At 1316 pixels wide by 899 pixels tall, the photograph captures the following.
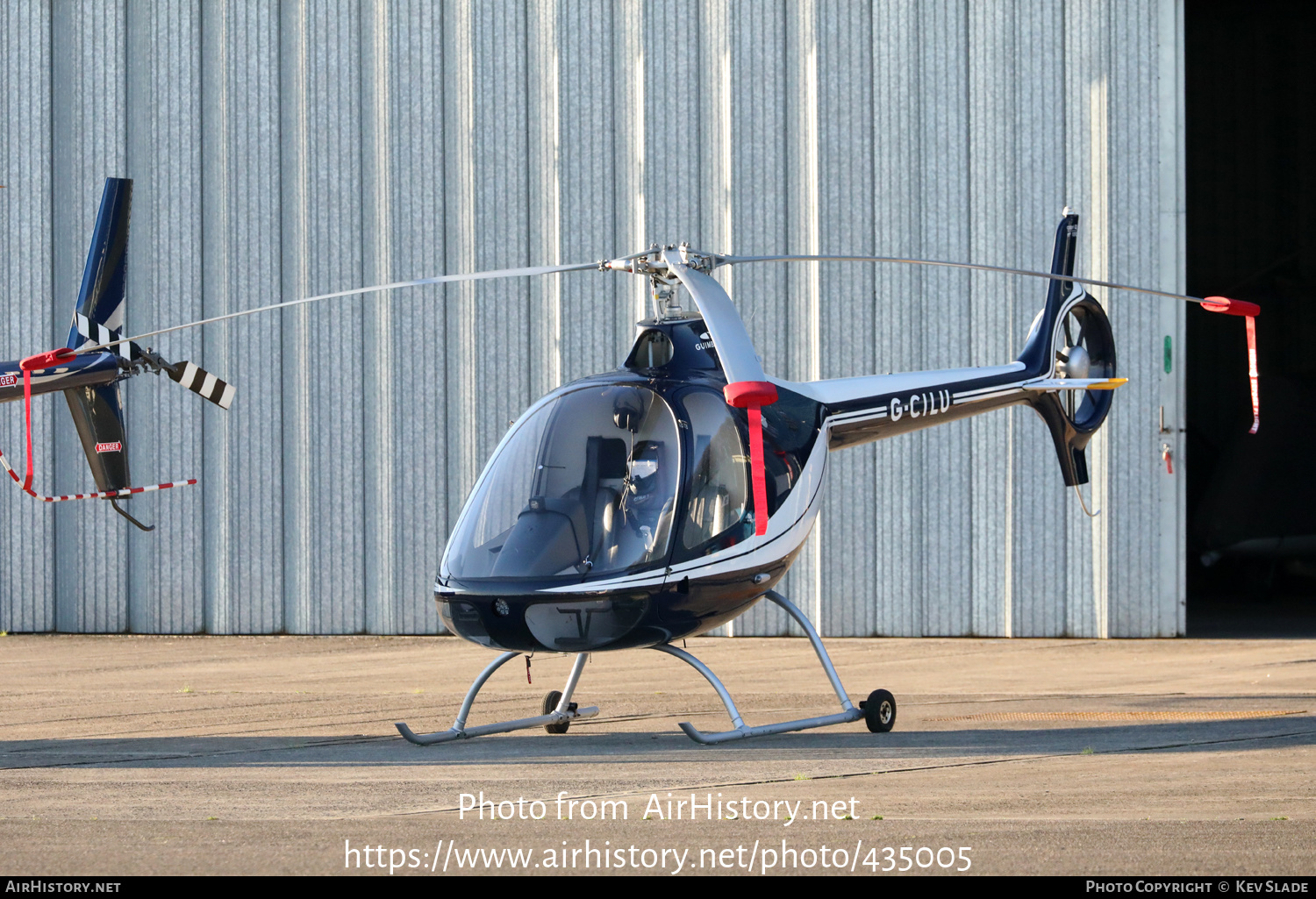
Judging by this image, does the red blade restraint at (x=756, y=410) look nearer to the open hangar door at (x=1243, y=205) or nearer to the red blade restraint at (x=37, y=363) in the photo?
the red blade restraint at (x=37, y=363)

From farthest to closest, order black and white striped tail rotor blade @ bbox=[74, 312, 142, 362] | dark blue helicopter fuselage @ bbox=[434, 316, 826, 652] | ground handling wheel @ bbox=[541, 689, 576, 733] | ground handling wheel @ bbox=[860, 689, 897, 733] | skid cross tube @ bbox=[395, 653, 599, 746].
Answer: black and white striped tail rotor blade @ bbox=[74, 312, 142, 362] < ground handling wheel @ bbox=[541, 689, 576, 733] < ground handling wheel @ bbox=[860, 689, 897, 733] < skid cross tube @ bbox=[395, 653, 599, 746] < dark blue helicopter fuselage @ bbox=[434, 316, 826, 652]

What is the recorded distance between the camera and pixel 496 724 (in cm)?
904

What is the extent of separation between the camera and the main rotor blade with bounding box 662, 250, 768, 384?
26.1 ft

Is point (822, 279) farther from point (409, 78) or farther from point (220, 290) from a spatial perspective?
point (220, 290)

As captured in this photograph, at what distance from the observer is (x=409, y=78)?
53.0 feet

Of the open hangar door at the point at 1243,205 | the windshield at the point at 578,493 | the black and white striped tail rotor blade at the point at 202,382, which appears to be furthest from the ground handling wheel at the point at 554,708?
the open hangar door at the point at 1243,205

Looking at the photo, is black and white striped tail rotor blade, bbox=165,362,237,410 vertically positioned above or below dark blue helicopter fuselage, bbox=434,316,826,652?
above

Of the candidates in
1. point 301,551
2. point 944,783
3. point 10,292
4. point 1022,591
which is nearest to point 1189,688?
point 1022,591

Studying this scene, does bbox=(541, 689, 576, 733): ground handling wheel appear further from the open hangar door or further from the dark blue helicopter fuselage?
the open hangar door

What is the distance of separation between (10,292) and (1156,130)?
44.0 feet

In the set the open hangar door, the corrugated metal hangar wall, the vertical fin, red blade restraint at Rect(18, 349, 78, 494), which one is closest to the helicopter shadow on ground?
red blade restraint at Rect(18, 349, 78, 494)

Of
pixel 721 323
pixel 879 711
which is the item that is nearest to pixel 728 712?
pixel 879 711

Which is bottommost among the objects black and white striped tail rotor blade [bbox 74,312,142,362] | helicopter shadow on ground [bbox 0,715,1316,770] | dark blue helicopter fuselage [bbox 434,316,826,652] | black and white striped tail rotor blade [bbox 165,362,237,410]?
helicopter shadow on ground [bbox 0,715,1316,770]

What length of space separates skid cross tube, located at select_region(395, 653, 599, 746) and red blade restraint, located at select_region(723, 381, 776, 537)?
67.5 inches
